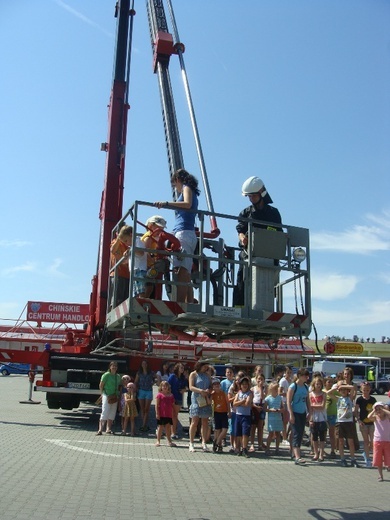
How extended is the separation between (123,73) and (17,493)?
10.8m

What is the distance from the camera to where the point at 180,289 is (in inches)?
267

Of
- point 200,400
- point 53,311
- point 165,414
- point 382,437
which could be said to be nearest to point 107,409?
point 165,414

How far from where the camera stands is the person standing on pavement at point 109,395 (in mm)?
12461

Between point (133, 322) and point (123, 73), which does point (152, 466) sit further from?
point (123, 73)

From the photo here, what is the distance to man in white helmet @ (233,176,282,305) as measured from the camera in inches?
269

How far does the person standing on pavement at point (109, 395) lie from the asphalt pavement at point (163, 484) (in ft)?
1.88

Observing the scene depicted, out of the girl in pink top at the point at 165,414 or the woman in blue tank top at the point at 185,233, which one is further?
the girl in pink top at the point at 165,414

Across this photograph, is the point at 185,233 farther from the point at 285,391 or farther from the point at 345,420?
the point at 285,391

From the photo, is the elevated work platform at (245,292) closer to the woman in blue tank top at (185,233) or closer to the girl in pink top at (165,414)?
the woman in blue tank top at (185,233)

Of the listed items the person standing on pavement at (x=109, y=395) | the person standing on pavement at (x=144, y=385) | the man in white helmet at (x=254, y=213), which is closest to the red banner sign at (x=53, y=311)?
the person standing on pavement at (x=144, y=385)

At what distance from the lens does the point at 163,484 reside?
25.3ft

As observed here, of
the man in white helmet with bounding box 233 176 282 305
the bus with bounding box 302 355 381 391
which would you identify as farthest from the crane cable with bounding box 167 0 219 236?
the bus with bounding box 302 355 381 391

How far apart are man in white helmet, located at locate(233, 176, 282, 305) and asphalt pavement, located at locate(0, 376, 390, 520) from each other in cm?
245

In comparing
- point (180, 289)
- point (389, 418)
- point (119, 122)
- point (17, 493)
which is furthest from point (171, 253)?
point (119, 122)
